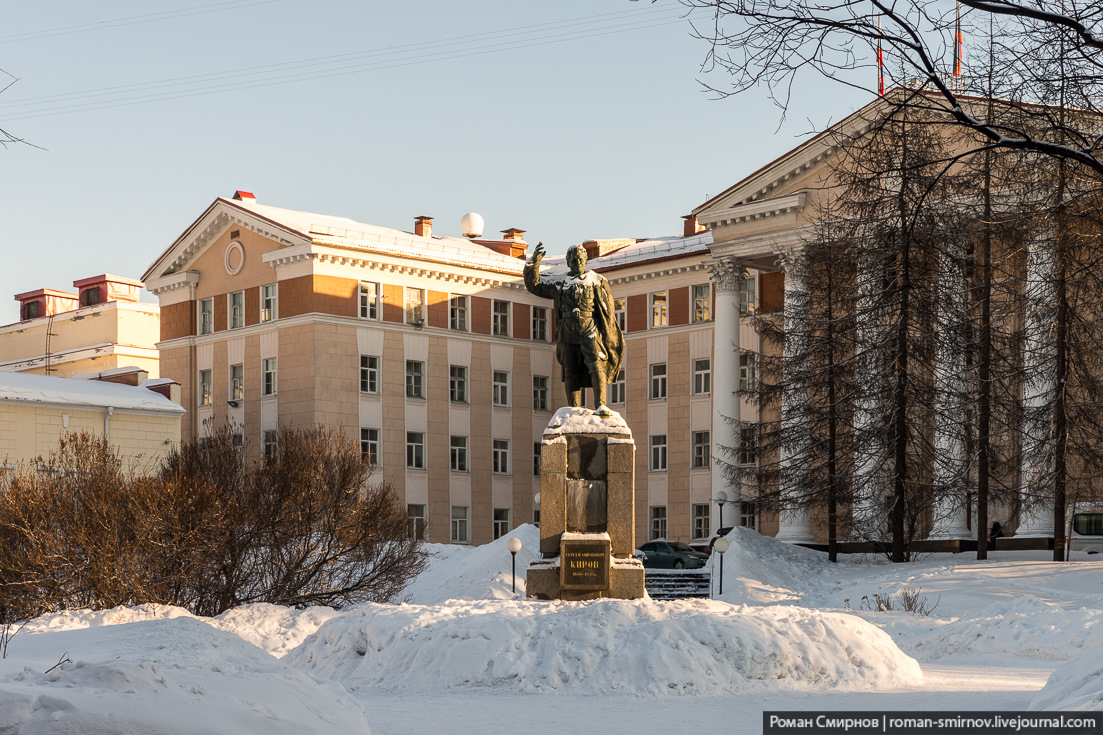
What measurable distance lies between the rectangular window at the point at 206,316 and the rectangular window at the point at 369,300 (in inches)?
346

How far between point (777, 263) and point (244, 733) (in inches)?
1699

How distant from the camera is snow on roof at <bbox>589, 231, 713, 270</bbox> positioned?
6019cm

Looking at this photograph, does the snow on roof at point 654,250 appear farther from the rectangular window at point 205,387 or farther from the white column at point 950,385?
the white column at point 950,385

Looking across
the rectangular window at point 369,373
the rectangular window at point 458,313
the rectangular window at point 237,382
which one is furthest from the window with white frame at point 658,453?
the rectangular window at point 237,382

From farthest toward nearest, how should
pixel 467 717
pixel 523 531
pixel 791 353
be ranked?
1. pixel 791 353
2. pixel 523 531
3. pixel 467 717

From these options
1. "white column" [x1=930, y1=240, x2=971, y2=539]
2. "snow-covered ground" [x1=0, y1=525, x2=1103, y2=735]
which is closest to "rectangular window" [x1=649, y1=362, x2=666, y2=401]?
"white column" [x1=930, y1=240, x2=971, y2=539]

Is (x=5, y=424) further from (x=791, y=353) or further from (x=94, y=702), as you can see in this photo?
(x=94, y=702)

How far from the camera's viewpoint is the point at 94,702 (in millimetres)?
8531

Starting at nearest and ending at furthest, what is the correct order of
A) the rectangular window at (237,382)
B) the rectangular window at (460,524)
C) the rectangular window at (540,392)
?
the rectangular window at (460,524), the rectangular window at (237,382), the rectangular window at (540,392)

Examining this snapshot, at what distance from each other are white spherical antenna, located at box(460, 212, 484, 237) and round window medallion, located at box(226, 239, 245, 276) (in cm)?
1185

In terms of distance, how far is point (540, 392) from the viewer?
212ft

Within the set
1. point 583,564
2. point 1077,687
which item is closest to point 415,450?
point 583,564

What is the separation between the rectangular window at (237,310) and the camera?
61.0m

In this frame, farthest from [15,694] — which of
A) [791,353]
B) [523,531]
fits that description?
[791,353]
